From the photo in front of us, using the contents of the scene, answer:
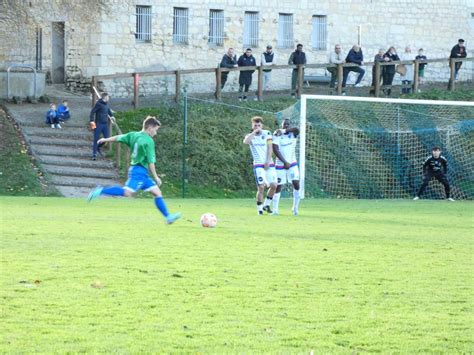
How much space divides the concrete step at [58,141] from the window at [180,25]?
1261 cm

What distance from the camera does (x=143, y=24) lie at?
4872 cm

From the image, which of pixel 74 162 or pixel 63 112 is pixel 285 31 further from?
pixel 74 162

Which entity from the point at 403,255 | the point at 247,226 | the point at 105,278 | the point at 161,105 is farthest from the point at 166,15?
the point at 105,278

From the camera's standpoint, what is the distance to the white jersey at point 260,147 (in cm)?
2525

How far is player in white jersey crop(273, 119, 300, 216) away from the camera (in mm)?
25625

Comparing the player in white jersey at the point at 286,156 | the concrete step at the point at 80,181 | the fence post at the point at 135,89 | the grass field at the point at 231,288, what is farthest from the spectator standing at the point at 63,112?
the grass field at the point at 231,288

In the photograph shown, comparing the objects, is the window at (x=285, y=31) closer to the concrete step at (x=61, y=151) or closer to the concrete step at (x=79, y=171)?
the concrete step at (x=61, y=151)

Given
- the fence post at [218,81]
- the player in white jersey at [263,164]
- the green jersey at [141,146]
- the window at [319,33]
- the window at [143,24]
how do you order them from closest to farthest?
the green jersey at [141,146] → the player in white jersey at [263,164] → the fence post at [218,81] → the window at [143,24] → the window at [319,33]

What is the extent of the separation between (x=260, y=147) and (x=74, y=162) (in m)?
11.7

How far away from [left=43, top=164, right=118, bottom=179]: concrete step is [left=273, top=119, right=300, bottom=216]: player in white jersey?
32.8 feet

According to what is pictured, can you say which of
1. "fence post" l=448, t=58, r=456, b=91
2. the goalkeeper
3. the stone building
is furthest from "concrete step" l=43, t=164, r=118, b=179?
"fence post" l=448, t=58, r=456, b=91

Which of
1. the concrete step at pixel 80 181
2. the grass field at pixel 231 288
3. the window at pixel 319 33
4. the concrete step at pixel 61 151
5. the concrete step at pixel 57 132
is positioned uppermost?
the window at pixel 319 33

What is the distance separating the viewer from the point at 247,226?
20984mm

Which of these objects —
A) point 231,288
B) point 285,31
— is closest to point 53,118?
point 285,31
